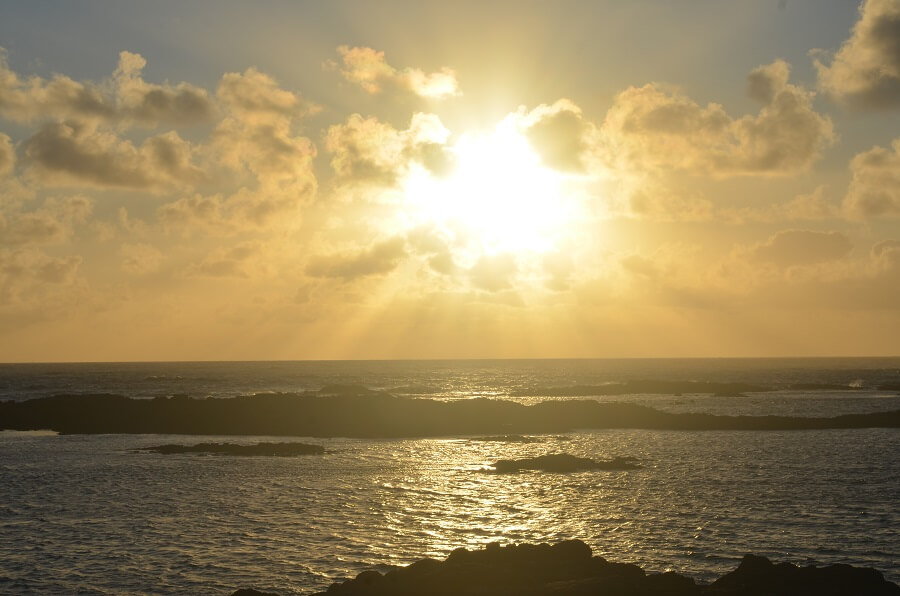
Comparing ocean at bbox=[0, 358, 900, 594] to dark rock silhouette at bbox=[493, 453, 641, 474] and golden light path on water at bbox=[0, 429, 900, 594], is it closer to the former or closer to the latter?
golden light path on water at bbox=[0, 429, 900, 594]

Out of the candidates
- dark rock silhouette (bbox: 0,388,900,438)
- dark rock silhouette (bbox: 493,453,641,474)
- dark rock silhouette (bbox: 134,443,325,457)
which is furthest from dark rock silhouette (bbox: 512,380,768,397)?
dark rock silhouette (bbox: 493,453,641,474)

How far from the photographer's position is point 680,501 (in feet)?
140

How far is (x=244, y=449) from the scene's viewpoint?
66.6 metres

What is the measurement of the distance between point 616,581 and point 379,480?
29.4 m

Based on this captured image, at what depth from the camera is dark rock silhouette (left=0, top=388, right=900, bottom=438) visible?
85875 millimetres

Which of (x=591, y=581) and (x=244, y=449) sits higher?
(x=591, y=581)

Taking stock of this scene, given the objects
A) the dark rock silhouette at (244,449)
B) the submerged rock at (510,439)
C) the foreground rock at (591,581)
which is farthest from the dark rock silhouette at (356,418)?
the foreground rock at (591,581)

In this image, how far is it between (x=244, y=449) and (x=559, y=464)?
2688 cm

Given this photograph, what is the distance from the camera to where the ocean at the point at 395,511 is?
3000 centimetres

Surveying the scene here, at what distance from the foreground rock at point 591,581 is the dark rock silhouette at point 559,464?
2941cm

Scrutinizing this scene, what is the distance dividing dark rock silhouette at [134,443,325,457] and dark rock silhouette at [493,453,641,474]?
18009 mm

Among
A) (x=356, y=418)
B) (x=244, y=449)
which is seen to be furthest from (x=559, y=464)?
(x=356, y=418)

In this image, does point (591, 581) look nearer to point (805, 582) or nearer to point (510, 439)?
point (805, 582)

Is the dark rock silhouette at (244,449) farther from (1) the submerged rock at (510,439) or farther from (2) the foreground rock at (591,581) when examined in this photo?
(2) the foreground rock at (591,581)
